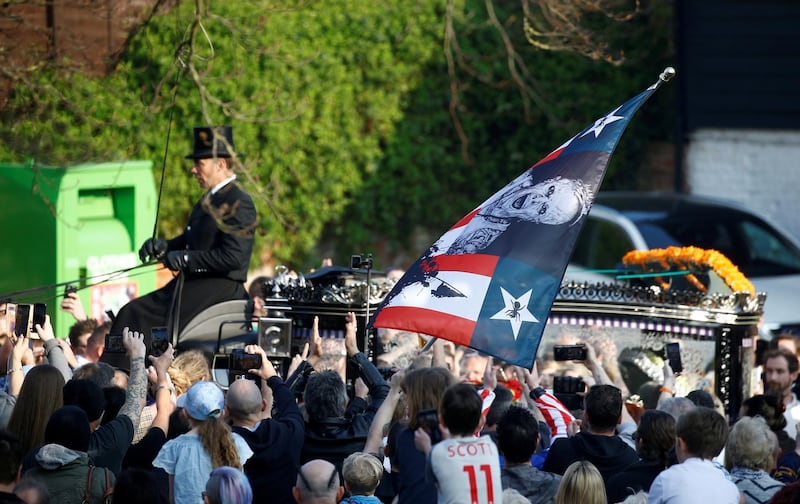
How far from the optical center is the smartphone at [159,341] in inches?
313

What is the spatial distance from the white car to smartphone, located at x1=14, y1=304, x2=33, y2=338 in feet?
22.3

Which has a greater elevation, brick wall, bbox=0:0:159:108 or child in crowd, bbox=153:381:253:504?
brick wall, bbox=0:0:159:108

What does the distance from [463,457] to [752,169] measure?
1220 centimetres

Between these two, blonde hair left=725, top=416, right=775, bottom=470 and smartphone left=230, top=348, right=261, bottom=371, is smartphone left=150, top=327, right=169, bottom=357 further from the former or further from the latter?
blonde hair left=725, top=416, right=775, bottom=470

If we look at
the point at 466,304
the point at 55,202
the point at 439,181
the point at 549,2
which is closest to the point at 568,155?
the point at 466,304

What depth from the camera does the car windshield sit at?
14.3 metres

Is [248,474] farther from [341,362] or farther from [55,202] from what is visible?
[55,202]

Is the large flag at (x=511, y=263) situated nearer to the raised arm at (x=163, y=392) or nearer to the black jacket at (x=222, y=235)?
the raised arm at (x=163, y=392)

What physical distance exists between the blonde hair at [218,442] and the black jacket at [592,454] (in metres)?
1.55

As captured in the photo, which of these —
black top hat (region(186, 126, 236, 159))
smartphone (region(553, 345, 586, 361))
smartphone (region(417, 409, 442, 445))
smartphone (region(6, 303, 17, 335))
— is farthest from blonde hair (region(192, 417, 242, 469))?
black top hat (region(186, 126, 236, 159))

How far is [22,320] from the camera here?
322 inches

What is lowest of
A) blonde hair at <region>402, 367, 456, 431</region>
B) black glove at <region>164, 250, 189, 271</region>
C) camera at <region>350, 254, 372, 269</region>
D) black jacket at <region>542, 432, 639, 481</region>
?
black jacket at <region>542, 432, 639, 481</region>

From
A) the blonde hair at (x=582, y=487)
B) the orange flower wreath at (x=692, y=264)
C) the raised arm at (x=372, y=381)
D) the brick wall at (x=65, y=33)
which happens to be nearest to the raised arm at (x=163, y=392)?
the raised arm at (x=372, y=381)

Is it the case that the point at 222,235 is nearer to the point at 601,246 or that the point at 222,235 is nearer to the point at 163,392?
the point at 163,392
